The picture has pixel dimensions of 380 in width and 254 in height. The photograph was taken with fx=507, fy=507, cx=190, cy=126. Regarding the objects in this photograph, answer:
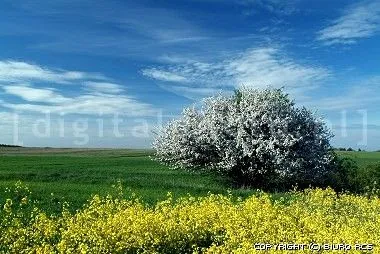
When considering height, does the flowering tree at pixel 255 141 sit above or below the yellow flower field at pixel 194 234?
above

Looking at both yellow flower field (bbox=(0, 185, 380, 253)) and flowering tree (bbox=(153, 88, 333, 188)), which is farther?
flowering tree (bbox=(153, 88, 333, 188))

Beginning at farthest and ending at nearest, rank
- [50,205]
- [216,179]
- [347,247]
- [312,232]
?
[216,179]
[50,205]
[312,232]
[347,247]

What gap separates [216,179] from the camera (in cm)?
3800

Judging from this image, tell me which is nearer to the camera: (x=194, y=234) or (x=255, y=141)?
(x=194, y=234)

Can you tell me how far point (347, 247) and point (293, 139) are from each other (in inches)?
909

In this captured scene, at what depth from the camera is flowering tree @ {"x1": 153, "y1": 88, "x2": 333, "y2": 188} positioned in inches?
1323

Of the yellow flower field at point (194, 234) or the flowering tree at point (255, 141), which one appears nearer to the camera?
the yellow flower field at point (194, 234)

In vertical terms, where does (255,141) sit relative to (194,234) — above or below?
above

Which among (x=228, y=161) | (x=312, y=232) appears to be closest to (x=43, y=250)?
(x=312, y=232)

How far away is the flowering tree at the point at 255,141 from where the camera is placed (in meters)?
33.6

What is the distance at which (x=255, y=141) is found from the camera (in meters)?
33.2

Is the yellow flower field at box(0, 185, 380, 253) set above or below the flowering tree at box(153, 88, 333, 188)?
below

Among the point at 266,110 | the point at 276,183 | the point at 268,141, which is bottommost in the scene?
the point at 276,183

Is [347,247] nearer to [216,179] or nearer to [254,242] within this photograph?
[254,242]
